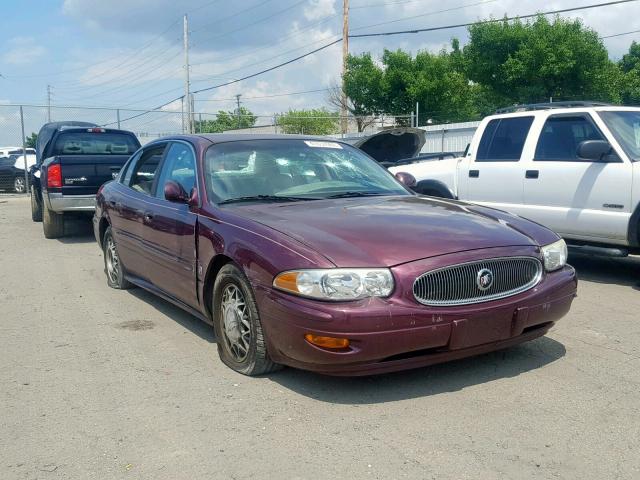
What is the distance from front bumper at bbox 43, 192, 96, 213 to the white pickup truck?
5552mm

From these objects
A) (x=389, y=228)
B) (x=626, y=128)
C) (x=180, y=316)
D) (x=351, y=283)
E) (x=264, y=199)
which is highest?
(x=626, y=128)

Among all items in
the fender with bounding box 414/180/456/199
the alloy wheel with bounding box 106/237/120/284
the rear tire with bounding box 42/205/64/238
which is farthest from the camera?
the rear tire with bounding box 42/205/64/238

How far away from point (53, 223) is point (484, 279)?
364 inches

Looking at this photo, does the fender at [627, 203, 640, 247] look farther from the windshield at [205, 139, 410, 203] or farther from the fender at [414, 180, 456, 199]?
the windshield at [205, 139, 410, 203]

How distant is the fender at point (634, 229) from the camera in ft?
22.5

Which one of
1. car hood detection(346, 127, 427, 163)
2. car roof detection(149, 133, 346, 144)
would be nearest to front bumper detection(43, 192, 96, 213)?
car hood detection(346, 127, 427, 163)

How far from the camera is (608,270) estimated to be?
8.09 m

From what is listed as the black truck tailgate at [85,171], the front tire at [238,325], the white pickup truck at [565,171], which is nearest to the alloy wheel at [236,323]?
the front tire at [238,325]

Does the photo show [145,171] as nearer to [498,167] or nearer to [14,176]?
[498,167]

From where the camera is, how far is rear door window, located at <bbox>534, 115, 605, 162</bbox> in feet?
24.5

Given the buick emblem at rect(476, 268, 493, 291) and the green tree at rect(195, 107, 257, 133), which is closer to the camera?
the buick emblem at rect(476, 268, 493, 291)

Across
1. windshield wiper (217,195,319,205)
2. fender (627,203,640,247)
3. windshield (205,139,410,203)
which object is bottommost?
fender (627,203,640,247)

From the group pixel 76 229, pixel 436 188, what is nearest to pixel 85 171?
pixel 76 229

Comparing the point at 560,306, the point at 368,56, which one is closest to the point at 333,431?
the point at 560,306
